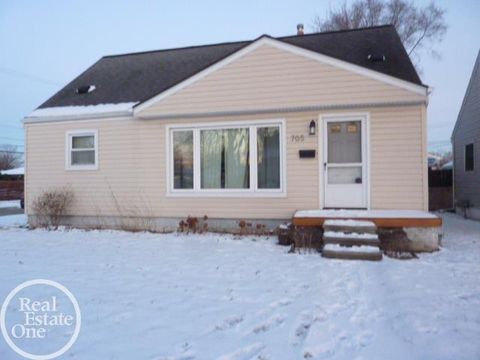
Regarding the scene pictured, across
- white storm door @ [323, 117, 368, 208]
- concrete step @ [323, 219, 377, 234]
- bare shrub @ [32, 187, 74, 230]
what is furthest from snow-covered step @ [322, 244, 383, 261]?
bare shrub @ [32, 187, 74, 230]

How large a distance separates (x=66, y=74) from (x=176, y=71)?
293ft

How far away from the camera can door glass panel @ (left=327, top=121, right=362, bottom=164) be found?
7477mm

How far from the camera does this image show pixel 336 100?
290 inches

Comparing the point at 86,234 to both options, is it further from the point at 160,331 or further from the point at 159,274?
the point at 160,331

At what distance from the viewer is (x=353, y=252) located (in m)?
5.54

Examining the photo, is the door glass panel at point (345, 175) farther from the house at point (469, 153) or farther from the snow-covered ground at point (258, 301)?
the house at point (469, 153)

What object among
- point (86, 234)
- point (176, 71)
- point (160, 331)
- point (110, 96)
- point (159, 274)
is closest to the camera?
point (160, 331)

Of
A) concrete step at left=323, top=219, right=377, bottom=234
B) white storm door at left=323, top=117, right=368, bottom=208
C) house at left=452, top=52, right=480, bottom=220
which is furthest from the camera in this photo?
house at left=452, top=52, right=480, bottom=220

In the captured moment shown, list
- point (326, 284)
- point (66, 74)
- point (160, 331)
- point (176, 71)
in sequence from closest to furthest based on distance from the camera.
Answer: point (160, 331) < point (326, 284) < point (176, 71) < point (66, 74)

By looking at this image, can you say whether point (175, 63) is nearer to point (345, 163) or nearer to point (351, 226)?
point (345, 163)

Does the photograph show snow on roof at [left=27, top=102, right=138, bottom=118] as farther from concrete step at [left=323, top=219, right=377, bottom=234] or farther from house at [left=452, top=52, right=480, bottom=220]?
house at [left=452, top=52, right=480, bottom=220]

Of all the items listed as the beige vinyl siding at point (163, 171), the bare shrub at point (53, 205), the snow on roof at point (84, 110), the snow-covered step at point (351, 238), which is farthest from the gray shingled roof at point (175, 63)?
the snow-covered step at point (351, 238)

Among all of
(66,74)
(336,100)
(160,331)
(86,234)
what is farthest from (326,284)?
(66,74)

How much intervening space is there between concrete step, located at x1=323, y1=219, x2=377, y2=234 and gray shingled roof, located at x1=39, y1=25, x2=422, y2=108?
12.6 feet
